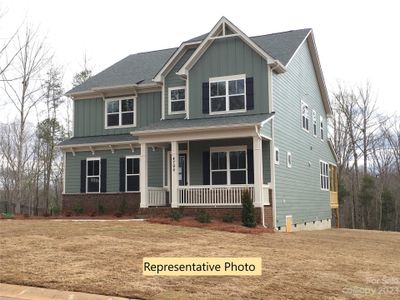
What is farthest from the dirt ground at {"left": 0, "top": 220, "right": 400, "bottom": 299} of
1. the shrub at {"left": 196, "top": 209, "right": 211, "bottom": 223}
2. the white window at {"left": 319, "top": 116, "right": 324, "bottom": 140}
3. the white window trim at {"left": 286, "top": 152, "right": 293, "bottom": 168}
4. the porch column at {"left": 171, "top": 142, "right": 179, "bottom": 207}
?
the white window at {"left": 319, "top": 116, "right": 324, "bottom": 140}

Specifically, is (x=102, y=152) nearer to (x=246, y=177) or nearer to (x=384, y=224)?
(x=246, y=177)

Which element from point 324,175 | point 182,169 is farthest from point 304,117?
point 182,169

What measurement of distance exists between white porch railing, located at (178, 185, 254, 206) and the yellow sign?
8438 mm

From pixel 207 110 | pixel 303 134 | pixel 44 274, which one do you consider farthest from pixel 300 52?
pixel 44 274

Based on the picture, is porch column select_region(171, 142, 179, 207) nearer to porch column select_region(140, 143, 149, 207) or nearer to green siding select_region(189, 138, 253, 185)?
porch column select_region(140, 143, 149, 207)

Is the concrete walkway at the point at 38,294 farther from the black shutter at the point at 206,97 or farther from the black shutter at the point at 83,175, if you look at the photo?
the black shutter at the point at 83,175

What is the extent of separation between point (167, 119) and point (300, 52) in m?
7.96

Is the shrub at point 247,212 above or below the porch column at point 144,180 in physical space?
below

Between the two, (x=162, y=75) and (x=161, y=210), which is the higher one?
(x=162, y=75)

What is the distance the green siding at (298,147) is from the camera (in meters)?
20.4

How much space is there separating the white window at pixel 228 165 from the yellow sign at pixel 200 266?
1030cm

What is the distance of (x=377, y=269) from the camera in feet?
32.4

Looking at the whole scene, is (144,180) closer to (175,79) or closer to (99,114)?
(175,79)

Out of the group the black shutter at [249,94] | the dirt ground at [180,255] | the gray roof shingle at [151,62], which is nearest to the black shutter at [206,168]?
the black shutter at [249,94]
